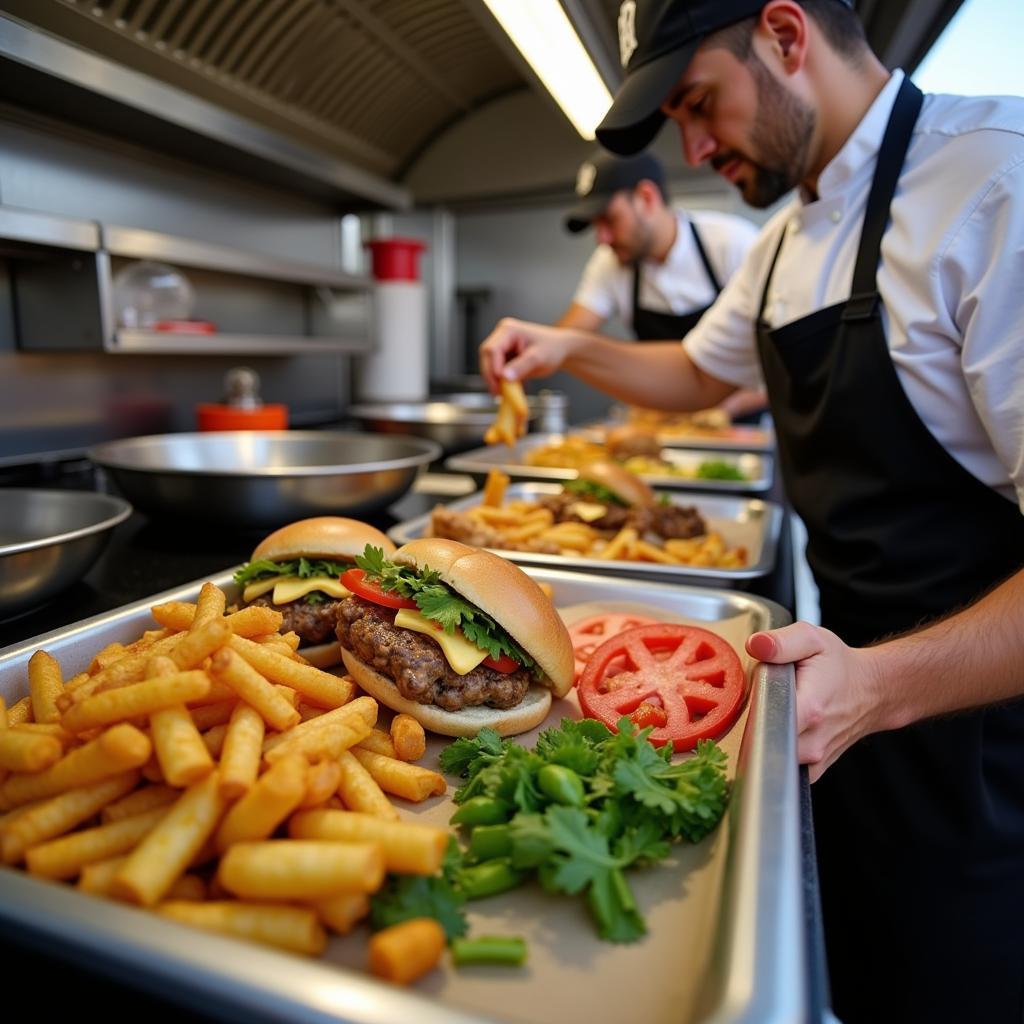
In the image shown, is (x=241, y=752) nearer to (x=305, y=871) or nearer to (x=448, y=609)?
(x=305, y=871)

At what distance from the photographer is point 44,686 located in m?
1.06

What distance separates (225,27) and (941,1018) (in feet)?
13.5

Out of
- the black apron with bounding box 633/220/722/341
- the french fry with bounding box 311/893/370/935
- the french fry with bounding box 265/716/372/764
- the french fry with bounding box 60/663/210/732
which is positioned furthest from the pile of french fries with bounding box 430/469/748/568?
the black apron with bounding box 633/220/722/341

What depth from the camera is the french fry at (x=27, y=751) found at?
854mm

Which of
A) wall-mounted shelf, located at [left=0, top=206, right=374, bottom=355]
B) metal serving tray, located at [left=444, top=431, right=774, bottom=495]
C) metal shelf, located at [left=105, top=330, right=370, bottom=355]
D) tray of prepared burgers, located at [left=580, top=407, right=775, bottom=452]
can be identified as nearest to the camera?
wall-mounted shelf, located at [left=0, top=206, right=374, bottom=355]

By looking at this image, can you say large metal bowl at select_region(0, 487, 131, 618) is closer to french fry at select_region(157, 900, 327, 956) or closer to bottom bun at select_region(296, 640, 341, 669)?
bottom bun at select_region(296, 640, 341, 669)

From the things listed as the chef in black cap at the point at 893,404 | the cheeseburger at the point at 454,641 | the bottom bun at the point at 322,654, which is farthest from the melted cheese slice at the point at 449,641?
the chef in black cap at the point at 893,404

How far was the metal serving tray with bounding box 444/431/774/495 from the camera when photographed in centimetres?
312

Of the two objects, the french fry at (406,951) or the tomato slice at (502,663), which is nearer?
the french fry at (406,951)

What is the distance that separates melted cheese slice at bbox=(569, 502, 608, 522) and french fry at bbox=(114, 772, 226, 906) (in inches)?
70.6

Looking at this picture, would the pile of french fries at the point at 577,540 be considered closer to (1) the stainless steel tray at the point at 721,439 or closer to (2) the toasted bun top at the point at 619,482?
(2) the toasted bun top at the point at 619,482

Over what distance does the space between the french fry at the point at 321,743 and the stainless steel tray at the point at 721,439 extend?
3231mm

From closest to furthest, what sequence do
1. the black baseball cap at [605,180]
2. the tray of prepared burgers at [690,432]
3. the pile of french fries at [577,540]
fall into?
the pile of french fries at [577,540]
the tray of prepared burgers at [690,432]
the black baseball cap at [605,180]

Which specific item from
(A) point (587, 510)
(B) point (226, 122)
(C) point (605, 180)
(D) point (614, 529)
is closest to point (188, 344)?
(B) point (226, 122)
